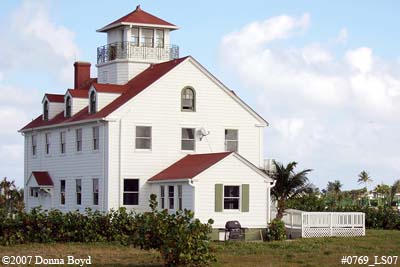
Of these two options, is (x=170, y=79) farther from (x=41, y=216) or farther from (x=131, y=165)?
(x=41, y=216)

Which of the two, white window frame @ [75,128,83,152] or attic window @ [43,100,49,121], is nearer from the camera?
white window frame @ [75,128,83,152]

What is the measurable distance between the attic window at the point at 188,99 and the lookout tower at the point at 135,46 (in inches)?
164

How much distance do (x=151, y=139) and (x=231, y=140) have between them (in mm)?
4808

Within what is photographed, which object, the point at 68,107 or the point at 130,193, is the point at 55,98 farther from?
the point at 130,193

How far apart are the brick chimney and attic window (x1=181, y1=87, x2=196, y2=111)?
437 inches

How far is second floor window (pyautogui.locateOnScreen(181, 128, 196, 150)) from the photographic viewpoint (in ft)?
173

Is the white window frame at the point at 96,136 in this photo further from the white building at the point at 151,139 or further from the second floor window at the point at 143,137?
the second floor window at the point at 143,137

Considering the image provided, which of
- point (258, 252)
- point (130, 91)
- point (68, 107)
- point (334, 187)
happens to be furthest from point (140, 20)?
point (334, 187)

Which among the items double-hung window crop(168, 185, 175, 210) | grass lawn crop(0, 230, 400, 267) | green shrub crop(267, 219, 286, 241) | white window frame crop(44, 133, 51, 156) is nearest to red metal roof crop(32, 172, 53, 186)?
white window frame crop(44, 133, 51, 156)

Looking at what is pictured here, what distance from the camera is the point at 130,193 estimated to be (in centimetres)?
5078

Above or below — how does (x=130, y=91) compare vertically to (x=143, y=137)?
above

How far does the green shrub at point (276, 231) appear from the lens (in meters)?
48.6

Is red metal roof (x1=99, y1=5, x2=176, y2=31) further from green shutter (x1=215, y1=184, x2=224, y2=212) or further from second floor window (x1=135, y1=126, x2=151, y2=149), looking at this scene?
green shutter (x1=215, y1=184, x2=224, y2=212)

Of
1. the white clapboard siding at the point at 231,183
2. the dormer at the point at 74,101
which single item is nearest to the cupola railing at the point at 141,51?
the dormer at the point at 74,101
